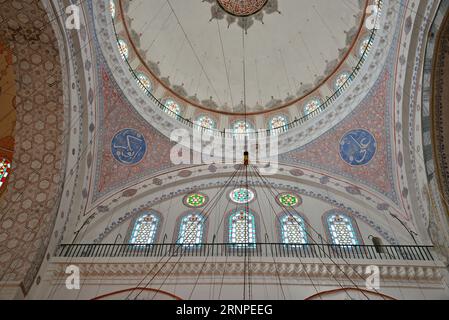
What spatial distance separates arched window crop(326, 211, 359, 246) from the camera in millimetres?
8500

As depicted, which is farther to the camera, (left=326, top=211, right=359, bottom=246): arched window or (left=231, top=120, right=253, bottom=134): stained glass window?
(left=231, top=120, right=253, bottom=134): stained glass window

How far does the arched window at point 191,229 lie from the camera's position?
8625 mm

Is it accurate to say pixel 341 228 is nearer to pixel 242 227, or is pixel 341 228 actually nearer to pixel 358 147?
pixel 358 147

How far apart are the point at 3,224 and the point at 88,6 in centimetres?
497

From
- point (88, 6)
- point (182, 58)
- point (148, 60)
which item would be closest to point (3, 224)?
point (88, 6)

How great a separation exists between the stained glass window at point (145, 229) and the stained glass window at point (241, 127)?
13.2ft

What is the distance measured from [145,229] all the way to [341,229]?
5.01m

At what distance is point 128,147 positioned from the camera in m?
9.66

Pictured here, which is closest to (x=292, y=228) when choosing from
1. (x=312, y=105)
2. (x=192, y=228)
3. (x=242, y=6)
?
(x=192, y=228)

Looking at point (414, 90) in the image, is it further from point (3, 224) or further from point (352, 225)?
point (3, 224)

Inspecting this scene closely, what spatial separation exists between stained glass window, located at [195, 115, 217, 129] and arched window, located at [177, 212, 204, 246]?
336cm

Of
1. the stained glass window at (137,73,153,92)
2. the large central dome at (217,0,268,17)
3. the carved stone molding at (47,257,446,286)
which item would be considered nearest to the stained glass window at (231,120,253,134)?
the stained glass window at (137,73,153,92)

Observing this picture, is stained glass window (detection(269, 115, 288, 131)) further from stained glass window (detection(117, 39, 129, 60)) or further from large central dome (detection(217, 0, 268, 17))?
stained glass window (detection(117, 39, 129, 60))

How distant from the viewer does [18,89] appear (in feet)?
23.5
